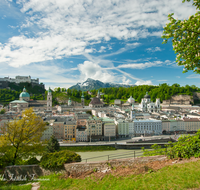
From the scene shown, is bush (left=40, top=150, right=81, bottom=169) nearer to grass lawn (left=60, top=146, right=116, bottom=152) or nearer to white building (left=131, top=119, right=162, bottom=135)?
grass lawn (left=60, top=146, right=116, bottom=152)

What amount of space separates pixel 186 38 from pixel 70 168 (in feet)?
23.7

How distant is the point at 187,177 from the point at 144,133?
1346 inches

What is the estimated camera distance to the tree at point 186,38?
468 cm

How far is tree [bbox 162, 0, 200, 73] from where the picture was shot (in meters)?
4.68

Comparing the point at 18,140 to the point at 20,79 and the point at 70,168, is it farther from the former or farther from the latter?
the point at 20,79

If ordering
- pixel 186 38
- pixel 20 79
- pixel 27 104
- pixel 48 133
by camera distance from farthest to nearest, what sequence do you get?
pixel 20 79, pixel 27 104, pixel 48 133, pixel 186 38

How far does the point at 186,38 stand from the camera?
4.86 m

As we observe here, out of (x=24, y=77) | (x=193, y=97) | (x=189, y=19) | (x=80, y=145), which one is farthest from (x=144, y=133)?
(x=24, y=77)

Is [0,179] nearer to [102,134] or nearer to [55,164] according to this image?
[55,164]

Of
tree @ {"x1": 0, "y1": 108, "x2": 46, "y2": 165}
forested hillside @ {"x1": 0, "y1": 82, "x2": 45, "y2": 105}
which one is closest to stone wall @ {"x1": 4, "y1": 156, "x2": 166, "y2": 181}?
tree @ {"x1": 0, "y1": 108, "x2": 46, "y2": 165}

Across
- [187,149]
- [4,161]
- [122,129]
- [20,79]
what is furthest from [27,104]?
→ [187,149]

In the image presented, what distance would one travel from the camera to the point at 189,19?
467 cm

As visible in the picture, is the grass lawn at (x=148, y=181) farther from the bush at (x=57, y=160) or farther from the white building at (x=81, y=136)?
the white building at (x=81, y=136)

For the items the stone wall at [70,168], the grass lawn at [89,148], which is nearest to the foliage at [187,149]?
the stone wall at [70,168]
